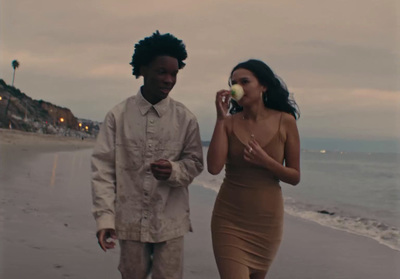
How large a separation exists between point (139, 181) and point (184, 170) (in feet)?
0.99

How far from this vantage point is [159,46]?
2971 millimetres

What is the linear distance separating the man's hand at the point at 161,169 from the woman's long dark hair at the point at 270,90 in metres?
0.90

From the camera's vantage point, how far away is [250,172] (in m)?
3.13

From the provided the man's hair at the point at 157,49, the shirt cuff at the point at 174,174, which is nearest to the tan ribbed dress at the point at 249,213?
the shirt cuff at the point at 174,174

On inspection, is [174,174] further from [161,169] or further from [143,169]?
[143,169]

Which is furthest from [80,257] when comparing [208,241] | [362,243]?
[362,243]

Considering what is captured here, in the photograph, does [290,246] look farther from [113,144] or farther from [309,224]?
[113,144]

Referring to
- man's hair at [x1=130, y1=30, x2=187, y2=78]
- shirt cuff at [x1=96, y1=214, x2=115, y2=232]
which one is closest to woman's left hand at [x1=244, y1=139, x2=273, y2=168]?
man's hair at [x1=130, y1=30, x2=187, y2=78]

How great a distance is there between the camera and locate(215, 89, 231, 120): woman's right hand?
10.0ft

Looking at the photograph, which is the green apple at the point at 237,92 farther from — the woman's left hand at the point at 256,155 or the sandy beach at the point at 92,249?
the sandy beach at the point at 92,249

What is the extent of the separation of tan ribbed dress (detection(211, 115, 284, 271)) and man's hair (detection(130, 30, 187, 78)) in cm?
70

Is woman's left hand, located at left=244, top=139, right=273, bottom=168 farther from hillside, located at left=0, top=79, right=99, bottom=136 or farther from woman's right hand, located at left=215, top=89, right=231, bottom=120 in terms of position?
hillside, located at left=0, top=79, right=99, bottom=136

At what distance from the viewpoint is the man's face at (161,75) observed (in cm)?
295

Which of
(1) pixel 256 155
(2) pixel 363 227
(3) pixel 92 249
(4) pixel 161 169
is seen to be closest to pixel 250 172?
(1) pixel 256 155
